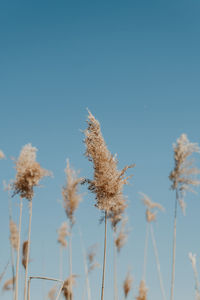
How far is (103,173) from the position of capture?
11.6 feet

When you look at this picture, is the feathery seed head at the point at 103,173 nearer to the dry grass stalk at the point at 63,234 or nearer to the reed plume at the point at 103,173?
the reed plume at the point at 103,173

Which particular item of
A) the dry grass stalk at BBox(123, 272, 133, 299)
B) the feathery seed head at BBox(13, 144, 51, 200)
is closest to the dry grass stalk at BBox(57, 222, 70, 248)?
the dry grass stalk at BBox(123, 272, 133, 299)

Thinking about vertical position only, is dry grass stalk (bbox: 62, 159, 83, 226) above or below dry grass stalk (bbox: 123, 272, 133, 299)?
above

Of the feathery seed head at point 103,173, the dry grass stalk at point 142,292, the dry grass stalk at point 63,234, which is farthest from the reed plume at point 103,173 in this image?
the dry grass stalk at point 63,234

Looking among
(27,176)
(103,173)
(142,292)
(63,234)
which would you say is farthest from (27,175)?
(63,234)

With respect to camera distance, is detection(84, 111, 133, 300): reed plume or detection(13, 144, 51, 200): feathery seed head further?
detection(13, 144, 51, 200): feathery seed head

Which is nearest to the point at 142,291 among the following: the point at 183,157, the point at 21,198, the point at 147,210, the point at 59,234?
the point at 147,210

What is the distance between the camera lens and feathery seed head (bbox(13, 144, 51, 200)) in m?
3.99

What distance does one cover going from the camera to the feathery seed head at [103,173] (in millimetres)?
3518

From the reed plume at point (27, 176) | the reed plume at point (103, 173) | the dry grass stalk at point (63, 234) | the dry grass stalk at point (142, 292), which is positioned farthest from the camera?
the dry grass stalk at point (63, 234)

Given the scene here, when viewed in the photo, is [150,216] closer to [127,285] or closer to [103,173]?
[127,285]

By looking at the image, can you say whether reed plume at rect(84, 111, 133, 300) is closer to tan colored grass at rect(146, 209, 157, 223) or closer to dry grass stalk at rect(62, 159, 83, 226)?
dry grass stalk at rect(62, 159, 83, 226)

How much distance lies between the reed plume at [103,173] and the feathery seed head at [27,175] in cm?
73

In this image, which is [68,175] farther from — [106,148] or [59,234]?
[59,234]
